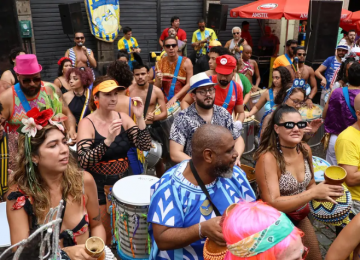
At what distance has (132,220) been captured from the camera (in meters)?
3.36

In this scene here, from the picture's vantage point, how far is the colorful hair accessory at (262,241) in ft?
5.39

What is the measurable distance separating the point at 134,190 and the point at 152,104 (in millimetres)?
2335

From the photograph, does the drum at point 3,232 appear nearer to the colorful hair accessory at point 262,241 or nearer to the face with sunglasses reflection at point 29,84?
the face with sunglasses reflection at point 29,84

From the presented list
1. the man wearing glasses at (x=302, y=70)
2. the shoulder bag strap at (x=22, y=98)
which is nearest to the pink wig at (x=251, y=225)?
the shoulder bag strap at (x=22, y=98)

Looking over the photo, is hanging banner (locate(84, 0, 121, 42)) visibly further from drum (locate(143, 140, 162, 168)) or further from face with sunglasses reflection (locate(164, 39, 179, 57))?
drum (locate(143, 140, 162, 168))

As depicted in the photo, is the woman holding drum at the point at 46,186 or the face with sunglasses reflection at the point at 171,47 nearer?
the woman holding drum at the point at 46,186

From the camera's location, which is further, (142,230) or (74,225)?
(142,230)

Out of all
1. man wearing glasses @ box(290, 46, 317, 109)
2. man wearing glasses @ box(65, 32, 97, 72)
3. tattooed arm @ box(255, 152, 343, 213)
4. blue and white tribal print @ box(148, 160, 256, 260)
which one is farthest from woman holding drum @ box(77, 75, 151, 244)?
man wearing glasses @ box(65, 32, 97, 72)

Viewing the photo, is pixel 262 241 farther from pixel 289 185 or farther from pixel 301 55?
pixel 301 55

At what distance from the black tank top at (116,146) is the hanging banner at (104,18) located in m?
7.99

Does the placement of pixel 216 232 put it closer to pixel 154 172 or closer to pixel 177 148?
pixel 177 148

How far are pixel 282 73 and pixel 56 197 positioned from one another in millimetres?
4101

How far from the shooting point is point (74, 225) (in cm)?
265

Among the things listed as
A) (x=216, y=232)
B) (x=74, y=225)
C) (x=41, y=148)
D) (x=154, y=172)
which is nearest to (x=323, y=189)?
(x=216, y=232)
